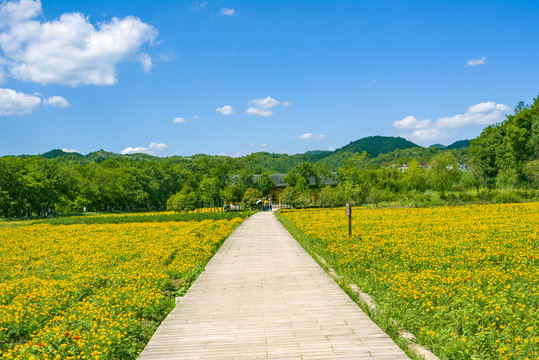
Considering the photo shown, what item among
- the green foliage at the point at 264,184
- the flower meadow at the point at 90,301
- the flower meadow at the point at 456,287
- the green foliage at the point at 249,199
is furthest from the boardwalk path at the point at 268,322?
the green foliage at the point at 264,184

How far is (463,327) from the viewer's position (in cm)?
505

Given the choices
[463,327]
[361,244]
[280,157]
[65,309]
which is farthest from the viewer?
[280,157]

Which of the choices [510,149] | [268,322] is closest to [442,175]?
[510,149]

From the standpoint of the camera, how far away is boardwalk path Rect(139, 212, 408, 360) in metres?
4.55

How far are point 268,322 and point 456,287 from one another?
13.2 feet

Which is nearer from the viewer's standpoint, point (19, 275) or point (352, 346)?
point (352, 346)

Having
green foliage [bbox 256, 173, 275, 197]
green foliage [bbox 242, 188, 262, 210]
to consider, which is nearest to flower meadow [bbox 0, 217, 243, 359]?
green foliage [bbox 242, 188, 262, 210]

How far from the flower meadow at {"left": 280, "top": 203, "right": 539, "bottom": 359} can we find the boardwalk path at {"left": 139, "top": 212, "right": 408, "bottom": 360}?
2.18 ft

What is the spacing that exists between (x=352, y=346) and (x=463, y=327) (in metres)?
1.81

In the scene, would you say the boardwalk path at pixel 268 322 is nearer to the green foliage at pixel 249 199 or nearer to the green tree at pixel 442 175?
the green foliage at pixel 249 199

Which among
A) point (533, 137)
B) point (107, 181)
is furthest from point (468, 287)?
point (107, 181)

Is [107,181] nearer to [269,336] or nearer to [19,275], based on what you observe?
[19,275]

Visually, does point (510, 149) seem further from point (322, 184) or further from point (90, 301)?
point (90, 301)

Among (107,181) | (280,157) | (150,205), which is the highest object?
(280,157)
